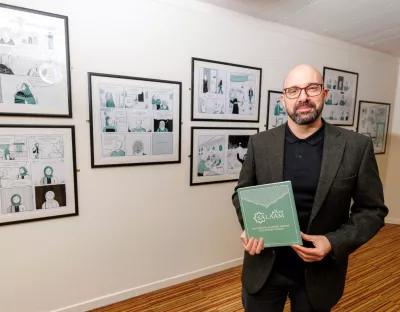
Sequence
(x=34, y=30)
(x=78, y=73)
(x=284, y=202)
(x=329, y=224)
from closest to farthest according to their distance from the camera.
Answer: (x=284, y=202) < (x=329, y=224) < (x=34, y=30) < (x=78, y=73)

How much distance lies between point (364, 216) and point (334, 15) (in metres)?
2.15

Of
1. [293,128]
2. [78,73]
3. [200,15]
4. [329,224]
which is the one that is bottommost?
[329,224]

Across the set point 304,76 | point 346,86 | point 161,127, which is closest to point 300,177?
point 304,76

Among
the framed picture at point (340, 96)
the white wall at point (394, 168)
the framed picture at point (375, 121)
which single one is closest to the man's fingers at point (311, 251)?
the framed picture at point (340, 96)

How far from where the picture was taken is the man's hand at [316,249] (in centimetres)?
104

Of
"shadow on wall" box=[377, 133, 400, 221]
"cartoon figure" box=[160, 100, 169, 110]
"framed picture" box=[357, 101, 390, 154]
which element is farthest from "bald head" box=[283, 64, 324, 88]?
"shadow on wall" box=[377, 133, 400, 221]

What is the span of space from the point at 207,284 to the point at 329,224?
175 cm

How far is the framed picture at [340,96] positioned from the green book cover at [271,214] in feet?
8.41

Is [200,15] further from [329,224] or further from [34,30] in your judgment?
[329,224]

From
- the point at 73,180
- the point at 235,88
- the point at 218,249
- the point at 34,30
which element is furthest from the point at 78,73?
the point at 218,249

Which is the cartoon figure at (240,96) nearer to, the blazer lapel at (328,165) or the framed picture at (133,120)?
the framed picture at (133,120)

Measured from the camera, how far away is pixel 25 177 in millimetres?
1789

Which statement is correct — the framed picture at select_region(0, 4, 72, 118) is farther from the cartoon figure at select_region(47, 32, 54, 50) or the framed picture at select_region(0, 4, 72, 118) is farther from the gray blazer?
the gray blazer

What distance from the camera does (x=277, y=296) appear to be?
4.20ft
